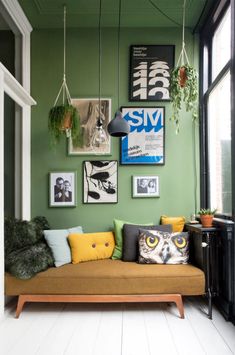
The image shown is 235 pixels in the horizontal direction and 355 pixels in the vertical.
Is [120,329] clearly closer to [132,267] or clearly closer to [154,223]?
[132,267]

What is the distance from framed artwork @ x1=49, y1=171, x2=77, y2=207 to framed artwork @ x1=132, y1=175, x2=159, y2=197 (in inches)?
32.5

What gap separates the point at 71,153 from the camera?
12.9ft

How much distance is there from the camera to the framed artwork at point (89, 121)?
3936mm

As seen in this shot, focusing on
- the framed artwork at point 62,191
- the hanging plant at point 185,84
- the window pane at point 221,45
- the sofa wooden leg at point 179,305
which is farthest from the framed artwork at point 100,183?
the window pane at point 221,45

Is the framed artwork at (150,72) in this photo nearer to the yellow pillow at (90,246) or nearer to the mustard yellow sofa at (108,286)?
the yellow pillow at (90,246)

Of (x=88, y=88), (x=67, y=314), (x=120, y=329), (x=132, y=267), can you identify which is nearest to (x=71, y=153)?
(x=88, y=88)

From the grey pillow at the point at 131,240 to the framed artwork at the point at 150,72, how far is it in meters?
1.73

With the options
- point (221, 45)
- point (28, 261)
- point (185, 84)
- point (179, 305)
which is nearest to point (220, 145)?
point (185, 84)

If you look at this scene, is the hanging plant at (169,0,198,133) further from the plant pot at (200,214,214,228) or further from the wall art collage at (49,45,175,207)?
the plant pot at (200,214,214,228)

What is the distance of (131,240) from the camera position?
3.45m

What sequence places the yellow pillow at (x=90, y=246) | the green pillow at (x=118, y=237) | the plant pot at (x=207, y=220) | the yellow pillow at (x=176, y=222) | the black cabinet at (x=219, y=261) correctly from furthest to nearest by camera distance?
the yellow pillow at (x=176, y=222)
the green pillow at (x=118, y=237)
the yellow pillow at (x=90, y=246)
the plant pot at (x=207, y=220)
the black cabinet at (x=219, y=261)

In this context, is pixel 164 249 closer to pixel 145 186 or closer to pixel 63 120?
pixel 145 186

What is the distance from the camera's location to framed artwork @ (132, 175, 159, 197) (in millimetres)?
3906

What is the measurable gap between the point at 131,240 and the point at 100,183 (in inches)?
35.6
